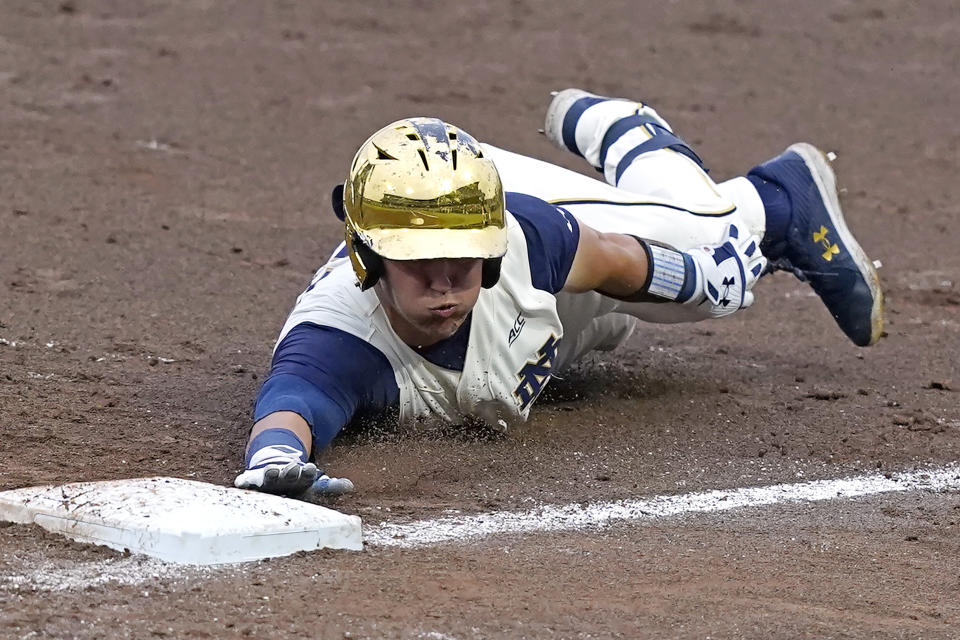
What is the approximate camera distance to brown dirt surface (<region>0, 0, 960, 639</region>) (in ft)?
8.80

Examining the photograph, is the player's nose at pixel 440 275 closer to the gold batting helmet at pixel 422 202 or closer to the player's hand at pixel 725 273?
the gold batting helmet at pixel 422 202

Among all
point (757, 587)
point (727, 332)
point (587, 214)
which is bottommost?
point (727, 332)

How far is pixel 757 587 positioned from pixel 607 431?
119 centimetres

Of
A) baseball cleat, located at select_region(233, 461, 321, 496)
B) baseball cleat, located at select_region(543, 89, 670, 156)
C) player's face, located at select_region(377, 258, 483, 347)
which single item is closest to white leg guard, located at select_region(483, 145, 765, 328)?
baseball cleat, located at select_region(543, 89, 670, 156)

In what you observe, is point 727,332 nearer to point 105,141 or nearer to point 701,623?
point 701,623

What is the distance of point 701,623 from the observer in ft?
8.48

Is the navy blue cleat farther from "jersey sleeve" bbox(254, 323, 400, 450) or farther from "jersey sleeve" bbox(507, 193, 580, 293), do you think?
"jersey sleeve" bbox(254, 323, 400, 450)

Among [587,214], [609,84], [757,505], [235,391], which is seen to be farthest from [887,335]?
[609,84]

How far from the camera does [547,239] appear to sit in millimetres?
3697

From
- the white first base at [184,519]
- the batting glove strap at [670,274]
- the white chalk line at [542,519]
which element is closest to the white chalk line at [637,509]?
the white chalk line at [542,519]

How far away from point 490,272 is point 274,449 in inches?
26.8

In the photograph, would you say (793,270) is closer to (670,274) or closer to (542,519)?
(670,274)

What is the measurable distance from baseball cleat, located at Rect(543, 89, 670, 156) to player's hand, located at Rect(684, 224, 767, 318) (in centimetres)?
71

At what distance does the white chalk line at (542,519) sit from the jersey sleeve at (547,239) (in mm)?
647
